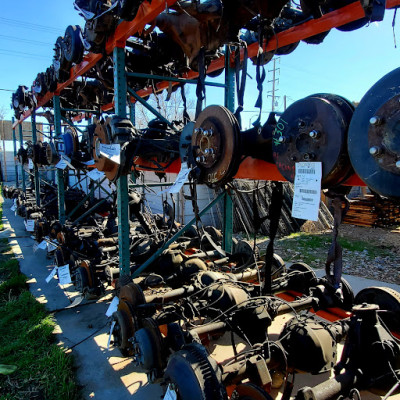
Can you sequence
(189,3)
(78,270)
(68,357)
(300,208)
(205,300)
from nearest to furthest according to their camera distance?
(300,208) < (189,3) < (205,300) < (68,357) < (78,270)

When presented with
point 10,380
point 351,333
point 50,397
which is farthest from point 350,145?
point 10,380

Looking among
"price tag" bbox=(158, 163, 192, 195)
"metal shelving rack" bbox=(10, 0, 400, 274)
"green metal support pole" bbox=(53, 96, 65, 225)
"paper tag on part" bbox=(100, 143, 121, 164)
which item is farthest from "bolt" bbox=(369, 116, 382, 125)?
"green metal support pole" bbox=(53, 96, 65, 225)

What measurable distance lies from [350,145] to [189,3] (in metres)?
1.83

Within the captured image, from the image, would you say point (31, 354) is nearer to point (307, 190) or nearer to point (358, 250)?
point (307, 190)

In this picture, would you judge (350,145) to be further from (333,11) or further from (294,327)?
(333,11)

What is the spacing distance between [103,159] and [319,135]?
2.44 metres

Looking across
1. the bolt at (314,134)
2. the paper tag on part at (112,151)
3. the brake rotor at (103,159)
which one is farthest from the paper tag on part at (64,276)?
the bolt at (314,134)

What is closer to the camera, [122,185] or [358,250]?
[122,185]

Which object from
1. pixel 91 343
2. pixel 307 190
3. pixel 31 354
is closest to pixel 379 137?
pixel 307 190

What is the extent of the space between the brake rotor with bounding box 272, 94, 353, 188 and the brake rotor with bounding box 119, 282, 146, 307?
5.85 ft

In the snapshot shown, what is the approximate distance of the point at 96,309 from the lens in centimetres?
424

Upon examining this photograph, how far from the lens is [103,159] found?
10.9 feet

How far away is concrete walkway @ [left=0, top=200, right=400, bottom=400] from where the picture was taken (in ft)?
8.68

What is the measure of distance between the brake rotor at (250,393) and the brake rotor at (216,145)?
120 cm
